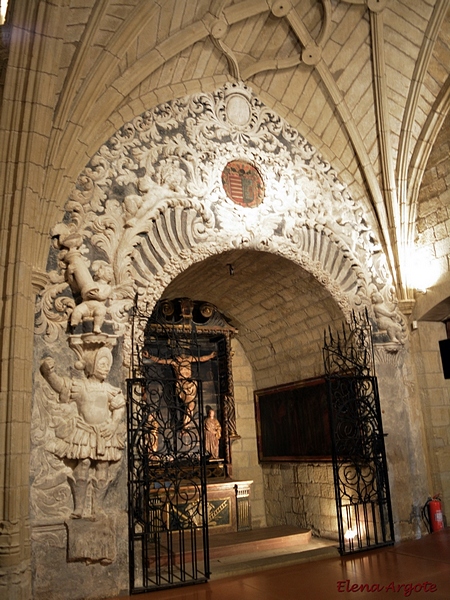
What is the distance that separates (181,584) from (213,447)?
9.54 ft

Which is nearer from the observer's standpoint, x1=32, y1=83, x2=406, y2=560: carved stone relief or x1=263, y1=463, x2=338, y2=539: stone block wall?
x1=32, y1=83, x2=406, y2=560: carved stone relief

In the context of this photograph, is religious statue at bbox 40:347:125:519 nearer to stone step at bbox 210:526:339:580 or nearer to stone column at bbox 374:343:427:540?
stone step at bbox 210:526:339:580

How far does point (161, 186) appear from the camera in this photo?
21.1ft

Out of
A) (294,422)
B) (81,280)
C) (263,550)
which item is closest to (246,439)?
(294,422)

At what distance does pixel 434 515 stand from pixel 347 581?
2.39m

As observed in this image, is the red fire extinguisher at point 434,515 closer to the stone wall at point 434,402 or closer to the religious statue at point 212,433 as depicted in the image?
the stone wall at point 434,402

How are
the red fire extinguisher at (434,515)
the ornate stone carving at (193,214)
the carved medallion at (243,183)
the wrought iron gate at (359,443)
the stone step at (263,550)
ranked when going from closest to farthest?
the ornate stone carving at (193,214)
the stone step at (263,550)
the wrought iron gate at (359,443)
the carved medallion at (243,183)
the red fire extinguisher at (434,515)

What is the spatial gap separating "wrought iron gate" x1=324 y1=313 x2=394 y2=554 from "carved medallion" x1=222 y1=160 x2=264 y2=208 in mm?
2010

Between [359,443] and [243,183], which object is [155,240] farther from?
[359,443]

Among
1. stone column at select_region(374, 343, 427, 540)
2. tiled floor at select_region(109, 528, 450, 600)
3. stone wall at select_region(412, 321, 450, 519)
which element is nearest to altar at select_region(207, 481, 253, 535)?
tiled floor at select_region(109, 528, 450, 600)

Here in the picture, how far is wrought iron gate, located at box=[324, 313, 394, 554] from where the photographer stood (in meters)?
6.73

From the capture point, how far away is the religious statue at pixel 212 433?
820 cm

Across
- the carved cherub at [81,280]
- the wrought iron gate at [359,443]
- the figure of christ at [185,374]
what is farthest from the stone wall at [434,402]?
the carved cherub at [81,280]

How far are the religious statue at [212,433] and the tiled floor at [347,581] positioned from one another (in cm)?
244
